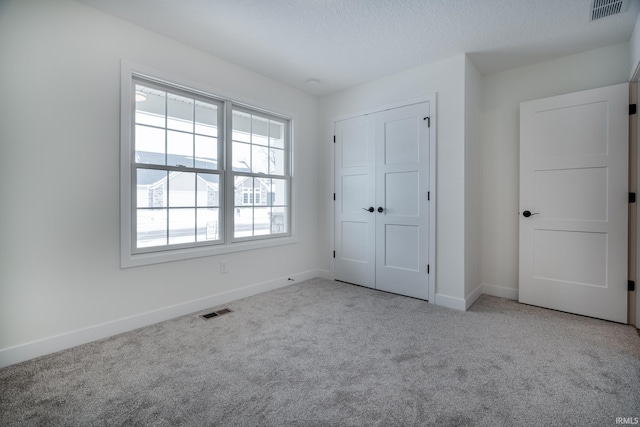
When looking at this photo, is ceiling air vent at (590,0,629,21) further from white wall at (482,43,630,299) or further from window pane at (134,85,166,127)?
window pane at (134,85,166,127)

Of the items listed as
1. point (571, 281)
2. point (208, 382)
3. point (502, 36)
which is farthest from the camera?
point (571, 281)

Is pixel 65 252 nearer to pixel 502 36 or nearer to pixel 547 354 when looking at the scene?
pixel 547 354

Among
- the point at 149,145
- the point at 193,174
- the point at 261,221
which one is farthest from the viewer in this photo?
the point at 261,221

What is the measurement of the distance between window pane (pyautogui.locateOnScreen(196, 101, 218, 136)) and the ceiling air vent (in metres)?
3.49

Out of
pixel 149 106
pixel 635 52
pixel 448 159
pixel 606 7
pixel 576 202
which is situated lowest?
pixel 576 202

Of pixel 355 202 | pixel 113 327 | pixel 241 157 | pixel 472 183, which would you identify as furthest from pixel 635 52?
pixel 113 327

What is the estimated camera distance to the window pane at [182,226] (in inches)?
116

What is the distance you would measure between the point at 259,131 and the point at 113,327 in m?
2.58

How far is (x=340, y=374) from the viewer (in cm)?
194

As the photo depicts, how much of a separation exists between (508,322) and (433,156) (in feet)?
6.01

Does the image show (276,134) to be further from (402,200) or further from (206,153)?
(402,200)

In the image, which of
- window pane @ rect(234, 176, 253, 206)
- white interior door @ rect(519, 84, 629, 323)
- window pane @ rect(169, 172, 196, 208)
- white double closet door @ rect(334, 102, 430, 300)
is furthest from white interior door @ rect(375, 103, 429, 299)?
window pane @ rect(169, 172, 196, 208)

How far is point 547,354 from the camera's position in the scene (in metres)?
2.19

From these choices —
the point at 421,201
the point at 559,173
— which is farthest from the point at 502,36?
the point at 421,201
